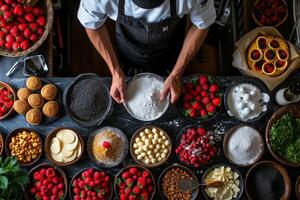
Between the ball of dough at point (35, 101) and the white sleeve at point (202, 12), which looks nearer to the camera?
the white sleeve at point (202, 12)

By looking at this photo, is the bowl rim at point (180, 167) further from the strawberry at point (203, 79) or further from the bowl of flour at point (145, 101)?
the strawberry at point (203, 79)

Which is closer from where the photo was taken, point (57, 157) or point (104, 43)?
point (104, 43)

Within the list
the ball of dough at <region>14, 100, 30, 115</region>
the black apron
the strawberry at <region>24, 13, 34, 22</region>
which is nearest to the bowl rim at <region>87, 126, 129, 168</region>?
the ball of dough at <region>14, 100, 30, 115</region>

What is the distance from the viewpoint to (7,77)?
229cm

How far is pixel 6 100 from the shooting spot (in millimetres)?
2172

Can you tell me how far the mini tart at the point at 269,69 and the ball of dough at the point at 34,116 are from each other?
1.28 meters

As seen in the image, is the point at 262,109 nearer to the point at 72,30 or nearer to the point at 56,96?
the point at 56,96

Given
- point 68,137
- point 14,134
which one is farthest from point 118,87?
point 14,134

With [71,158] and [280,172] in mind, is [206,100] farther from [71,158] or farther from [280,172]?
[71,158]

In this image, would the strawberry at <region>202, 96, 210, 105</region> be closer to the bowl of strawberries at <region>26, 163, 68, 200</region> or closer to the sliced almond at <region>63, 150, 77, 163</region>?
the sliced almond at <region>63, 150, 77, 163</region>

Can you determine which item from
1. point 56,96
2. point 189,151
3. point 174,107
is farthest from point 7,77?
point 189,151

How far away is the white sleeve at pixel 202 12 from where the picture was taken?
5.75 ft

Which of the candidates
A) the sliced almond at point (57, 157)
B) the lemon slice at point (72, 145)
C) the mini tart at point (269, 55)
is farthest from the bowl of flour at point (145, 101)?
the mini tart at point (269, 55)

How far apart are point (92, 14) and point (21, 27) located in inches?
25.1
